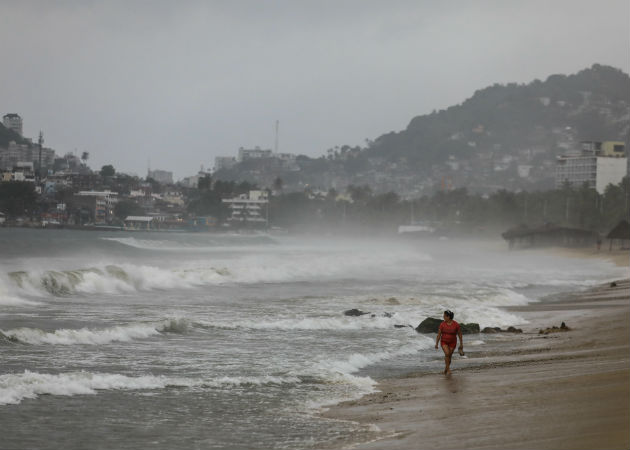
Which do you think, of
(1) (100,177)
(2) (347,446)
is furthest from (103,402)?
(1) (100,177)

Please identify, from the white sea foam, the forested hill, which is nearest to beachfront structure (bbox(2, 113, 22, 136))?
the forested hill

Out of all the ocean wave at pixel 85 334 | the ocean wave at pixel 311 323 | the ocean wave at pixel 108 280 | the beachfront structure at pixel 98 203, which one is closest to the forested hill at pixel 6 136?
the beachfront structure at pixel 98 203

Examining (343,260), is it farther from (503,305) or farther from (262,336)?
(262,336)

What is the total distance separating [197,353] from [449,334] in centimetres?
518

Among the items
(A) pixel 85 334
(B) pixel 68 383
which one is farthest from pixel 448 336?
(A) pixel 85 334

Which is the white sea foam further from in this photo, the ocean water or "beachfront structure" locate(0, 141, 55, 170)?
"beachfront structure" locate(0, 141, 55, 170)

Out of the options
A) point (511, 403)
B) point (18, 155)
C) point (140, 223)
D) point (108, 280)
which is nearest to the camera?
point (511, 403)

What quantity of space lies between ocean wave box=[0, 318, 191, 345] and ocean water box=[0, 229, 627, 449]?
5cm

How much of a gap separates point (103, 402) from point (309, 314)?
13534 mm

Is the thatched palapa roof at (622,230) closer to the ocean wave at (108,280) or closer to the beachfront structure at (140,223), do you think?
Answer: the ocean wave at (108,280)

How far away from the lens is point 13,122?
77500 millimetres

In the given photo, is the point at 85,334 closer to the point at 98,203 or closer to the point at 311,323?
the point at 311,323

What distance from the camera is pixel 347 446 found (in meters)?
9.45

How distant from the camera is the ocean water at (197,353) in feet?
34.2
